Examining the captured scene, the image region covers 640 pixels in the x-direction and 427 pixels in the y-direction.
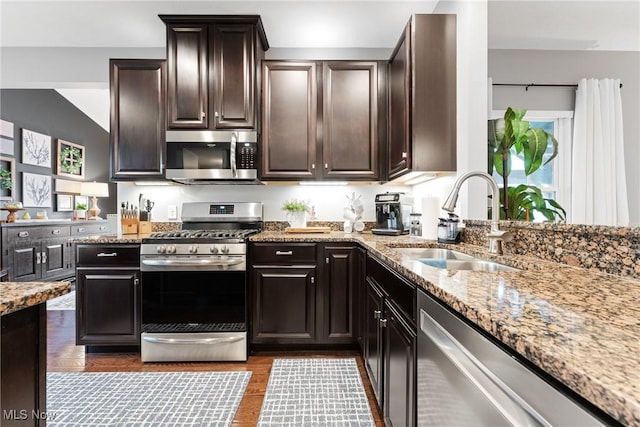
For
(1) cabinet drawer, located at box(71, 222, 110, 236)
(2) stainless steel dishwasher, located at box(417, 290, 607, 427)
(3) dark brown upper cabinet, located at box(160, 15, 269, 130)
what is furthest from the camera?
(1) cabinet drawer, located at box(71, 222, 110, 236)

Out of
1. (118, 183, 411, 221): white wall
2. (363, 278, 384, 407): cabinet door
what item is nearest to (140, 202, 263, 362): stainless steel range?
(118, 183, 411, 221): white wall

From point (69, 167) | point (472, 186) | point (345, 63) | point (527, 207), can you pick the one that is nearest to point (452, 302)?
point (472, 186)

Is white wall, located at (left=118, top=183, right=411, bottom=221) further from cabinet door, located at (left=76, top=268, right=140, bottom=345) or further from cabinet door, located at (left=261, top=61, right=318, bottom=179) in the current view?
cabinet door, located at (left=76, top=268, right=140, bottom=345)

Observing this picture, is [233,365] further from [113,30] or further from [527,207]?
[113,30]

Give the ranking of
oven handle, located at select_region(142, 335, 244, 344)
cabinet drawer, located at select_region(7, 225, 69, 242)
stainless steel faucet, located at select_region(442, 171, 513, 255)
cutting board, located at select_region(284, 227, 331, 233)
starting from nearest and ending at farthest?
stainless steel faucet, located at select_region(442, 171, 513, 255)
oven handle, located at select_region(142, 335, 244, 344)
cutting board, located at select_region(284, 227, 331, 233)
cabinet drawer, located at select_region(7, 225, 69, 242)

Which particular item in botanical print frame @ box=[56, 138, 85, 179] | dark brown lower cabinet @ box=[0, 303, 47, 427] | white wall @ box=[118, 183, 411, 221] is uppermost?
botanical print frame @ box=[56, 138, 85, 179]

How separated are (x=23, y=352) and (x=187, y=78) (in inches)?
93.2

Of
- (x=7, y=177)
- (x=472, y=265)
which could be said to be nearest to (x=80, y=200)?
(x=7, y=177)

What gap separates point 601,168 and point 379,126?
1.63 meters

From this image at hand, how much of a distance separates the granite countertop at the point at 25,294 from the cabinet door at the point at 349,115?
6.94 ft

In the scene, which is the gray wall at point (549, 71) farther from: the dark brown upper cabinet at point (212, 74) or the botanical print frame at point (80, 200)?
the botanical print frame at point (80, 200)

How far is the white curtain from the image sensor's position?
2203mm

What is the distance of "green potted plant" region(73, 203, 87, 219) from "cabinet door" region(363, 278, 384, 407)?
583 centimetres

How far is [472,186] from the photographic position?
2070 mm
